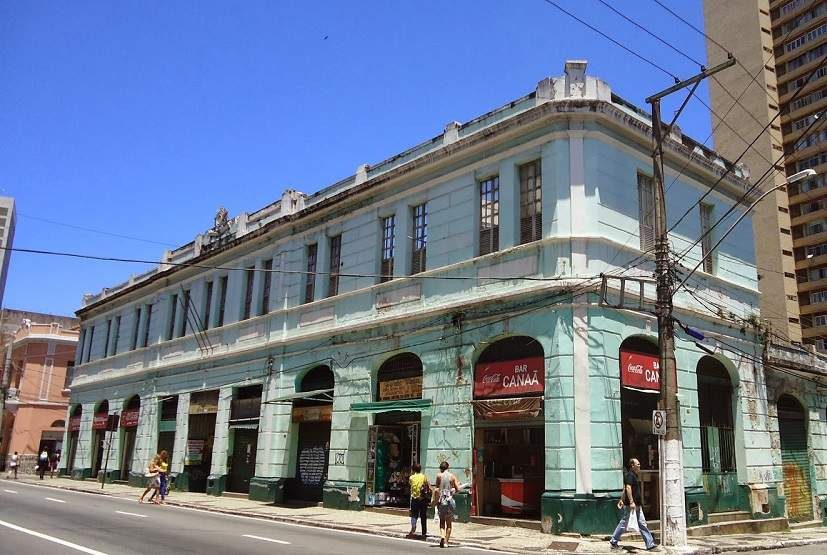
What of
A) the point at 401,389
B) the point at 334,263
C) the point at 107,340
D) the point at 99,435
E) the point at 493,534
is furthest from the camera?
the point at 107,340

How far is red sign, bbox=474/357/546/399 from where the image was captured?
1728 centimetres

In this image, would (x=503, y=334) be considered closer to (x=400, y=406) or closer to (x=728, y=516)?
(x=400, y=406)

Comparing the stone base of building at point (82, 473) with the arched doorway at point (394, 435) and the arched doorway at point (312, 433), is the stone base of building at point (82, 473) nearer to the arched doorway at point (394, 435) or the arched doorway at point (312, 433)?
the arched doorway at point (312, 433)

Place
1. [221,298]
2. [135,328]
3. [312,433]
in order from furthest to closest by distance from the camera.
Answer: [135,328], [221,298], [312,433]

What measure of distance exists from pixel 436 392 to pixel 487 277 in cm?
339

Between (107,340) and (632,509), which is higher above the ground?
(107,340)

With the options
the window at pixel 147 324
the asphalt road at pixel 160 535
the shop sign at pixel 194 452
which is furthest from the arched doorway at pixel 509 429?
the window at pixel 147 324

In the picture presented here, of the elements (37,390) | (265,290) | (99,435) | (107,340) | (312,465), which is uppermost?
(265,290)

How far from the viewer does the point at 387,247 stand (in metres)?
22.5

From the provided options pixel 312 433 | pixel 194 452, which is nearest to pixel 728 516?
pixel 312 433

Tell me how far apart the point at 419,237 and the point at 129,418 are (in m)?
20.6

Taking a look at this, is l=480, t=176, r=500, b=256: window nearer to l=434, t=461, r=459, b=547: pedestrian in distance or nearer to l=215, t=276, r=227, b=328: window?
l=434, t=461, r=459, b=547: pedestrian in distance

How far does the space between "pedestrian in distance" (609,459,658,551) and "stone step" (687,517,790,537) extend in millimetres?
3760

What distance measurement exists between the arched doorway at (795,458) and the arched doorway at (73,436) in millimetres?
35116
